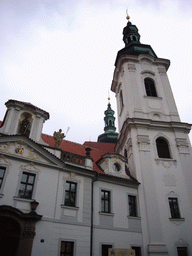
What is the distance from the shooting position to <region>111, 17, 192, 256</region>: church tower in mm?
13109

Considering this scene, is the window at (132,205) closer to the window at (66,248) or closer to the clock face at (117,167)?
the clock face at (117,167)

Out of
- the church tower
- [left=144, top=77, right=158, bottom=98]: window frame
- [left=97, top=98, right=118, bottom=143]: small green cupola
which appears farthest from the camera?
[left=97, top=98, right=118, bottom=143]: small green cupola

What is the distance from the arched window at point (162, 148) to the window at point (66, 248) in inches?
346

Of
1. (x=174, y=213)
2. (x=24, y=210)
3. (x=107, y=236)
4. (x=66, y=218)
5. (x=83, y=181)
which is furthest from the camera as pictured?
(x=174, y=213)

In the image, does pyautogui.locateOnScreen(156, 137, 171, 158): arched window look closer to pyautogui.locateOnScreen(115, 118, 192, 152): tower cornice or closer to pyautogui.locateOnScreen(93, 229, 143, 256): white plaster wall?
pyautogui.locateOnScreen(115, 118, 192, 152): tower cornice

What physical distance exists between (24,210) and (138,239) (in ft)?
21.5

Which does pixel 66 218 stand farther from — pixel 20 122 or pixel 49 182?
pixel 20 122

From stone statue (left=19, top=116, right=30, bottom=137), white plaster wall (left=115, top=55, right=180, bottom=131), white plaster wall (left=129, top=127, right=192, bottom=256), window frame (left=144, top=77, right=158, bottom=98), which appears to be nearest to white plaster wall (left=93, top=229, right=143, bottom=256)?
white plaster wall (left=129, top=127, right=192, bottom=256)

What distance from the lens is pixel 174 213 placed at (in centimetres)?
1394

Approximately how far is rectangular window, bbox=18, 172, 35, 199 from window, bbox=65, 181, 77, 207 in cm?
190

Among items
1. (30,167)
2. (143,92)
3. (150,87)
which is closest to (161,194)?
(30,167)

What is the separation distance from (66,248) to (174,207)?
725 cm

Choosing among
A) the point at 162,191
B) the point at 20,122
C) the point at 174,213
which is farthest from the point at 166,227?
the point at 20,122

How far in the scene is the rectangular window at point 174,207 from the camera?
13.8 meters
